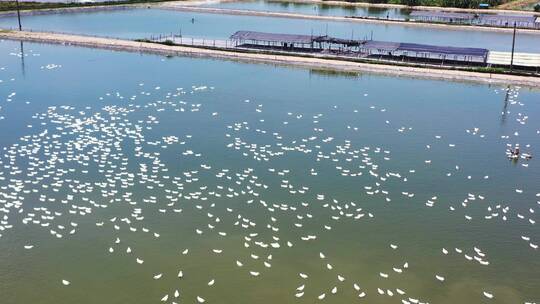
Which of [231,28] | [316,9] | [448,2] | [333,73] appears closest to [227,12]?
[316,9]

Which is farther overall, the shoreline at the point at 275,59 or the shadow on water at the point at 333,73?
the shadow on water at the point at 333,73

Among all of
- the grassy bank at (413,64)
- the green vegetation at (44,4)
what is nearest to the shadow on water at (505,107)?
the grassy bank at (413,64)

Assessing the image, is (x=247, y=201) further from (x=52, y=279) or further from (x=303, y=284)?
(x=52, y=279)

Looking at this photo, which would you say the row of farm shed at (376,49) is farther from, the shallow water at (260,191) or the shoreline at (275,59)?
the shallow water at (260,191)

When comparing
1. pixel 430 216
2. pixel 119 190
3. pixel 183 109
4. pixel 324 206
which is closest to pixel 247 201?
pixel 324 206

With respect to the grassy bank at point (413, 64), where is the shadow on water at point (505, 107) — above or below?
below

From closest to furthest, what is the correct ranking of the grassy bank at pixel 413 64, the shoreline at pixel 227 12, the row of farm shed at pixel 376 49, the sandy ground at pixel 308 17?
the grassy bank at pixel 413 64
the row of farm shed at pixel 376 49
the sandy ground at pixel 308 17
the shoreline at pixel 227 12
